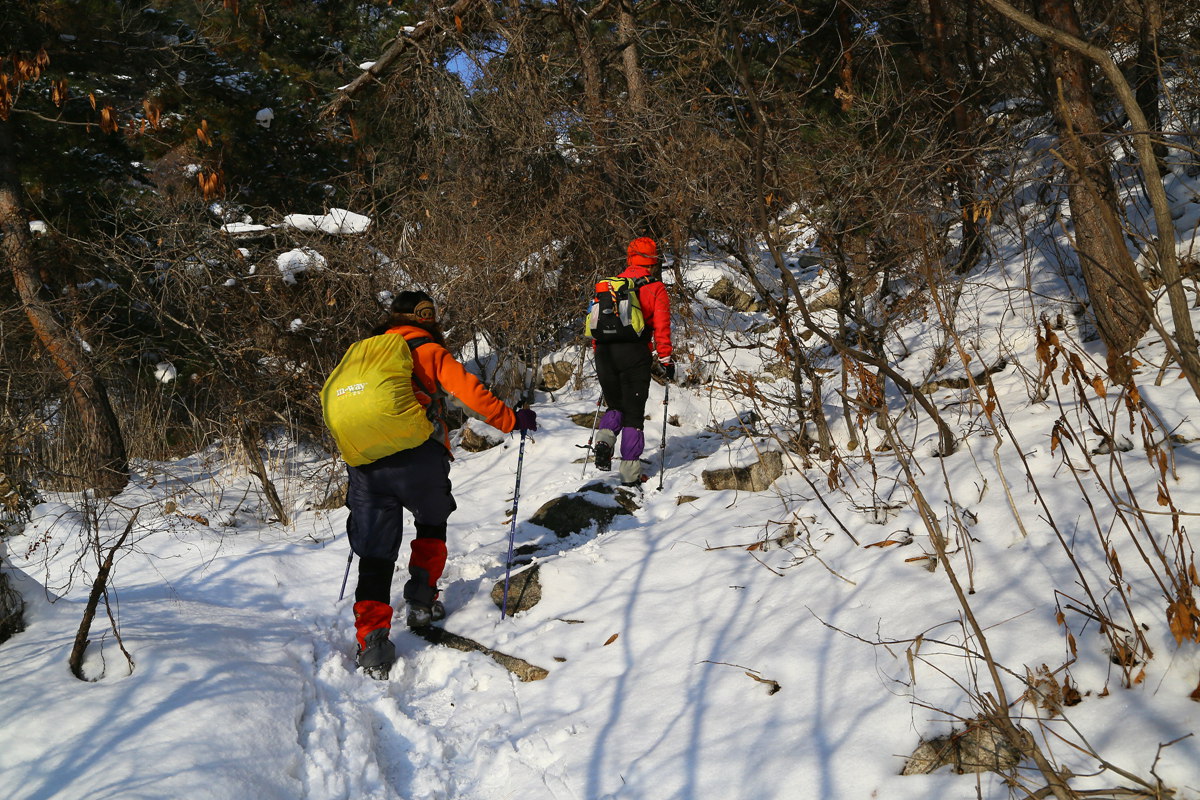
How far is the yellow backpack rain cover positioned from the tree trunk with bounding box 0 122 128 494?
16.4ft

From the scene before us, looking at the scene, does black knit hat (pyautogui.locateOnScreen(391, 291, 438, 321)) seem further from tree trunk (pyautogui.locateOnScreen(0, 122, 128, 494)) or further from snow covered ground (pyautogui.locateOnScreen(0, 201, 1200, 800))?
tree trunk (pyautogui.locateOnScreen(0, 122, 128, 494))

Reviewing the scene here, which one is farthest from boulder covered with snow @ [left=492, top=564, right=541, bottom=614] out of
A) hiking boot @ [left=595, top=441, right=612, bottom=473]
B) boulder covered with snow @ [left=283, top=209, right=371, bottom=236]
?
boulder covered with snow @ [left=283, top=209, right=371, bottom=236]

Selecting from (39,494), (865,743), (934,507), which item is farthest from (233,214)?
(865,743)

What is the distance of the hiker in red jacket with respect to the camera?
21.2 feet

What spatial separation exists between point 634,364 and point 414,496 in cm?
274

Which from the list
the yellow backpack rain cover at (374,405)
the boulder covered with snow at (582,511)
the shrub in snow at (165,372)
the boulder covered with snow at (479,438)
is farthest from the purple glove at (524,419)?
the shrub in snow at (165,372)

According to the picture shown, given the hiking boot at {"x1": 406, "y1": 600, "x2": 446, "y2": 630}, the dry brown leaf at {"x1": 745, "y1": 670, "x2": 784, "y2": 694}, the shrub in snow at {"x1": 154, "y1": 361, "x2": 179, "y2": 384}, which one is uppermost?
the shrub in snow at {"x1": 154, "y1": 361, "x2": 179, "y2": 384}

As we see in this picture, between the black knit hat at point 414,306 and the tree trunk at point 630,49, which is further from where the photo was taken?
the tree trunk at point 630,49

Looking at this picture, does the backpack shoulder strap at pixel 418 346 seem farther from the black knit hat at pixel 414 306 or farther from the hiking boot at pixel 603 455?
the hiking boot at pixel 603 455

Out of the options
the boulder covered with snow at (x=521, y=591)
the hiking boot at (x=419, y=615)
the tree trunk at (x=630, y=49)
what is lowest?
the hiking boot at (x=419, y=615)

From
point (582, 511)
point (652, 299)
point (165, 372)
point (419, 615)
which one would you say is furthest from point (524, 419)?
point (165, 372)

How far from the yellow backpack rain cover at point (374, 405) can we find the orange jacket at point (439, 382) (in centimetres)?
15

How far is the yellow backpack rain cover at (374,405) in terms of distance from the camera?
3.93 metres

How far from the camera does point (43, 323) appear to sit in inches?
324
